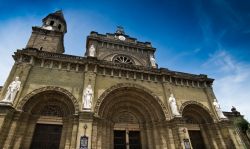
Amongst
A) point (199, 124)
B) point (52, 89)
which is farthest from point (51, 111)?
point (199, 124)

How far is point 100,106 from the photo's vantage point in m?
13.9

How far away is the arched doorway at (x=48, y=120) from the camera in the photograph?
469 inches

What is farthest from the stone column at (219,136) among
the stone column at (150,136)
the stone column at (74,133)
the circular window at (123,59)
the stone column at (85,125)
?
the stone column at (74,133)

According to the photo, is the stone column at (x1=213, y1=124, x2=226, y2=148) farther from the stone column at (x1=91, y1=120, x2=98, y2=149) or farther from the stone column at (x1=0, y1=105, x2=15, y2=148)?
the stone column at (x1=0, y1=105, x2=15, y2=148)

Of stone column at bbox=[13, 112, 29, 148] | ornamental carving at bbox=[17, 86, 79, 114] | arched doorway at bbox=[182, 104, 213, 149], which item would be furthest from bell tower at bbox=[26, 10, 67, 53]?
arched doorway at bbox=[182, 104, 213, 149]

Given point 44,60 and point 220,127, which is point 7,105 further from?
point 220,127

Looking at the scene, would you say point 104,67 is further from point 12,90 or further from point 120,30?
point 120,30

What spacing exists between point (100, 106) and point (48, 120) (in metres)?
4.32

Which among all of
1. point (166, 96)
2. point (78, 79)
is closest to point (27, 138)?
point (78, 79)

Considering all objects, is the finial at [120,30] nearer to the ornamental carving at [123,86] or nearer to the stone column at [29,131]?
the ornamental carving at [123,86]

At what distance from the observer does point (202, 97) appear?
1791 cm

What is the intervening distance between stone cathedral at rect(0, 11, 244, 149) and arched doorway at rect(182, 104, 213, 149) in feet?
0.32

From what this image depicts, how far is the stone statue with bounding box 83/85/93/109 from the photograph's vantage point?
42.1 ft

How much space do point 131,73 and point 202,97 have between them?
28.6 feet
